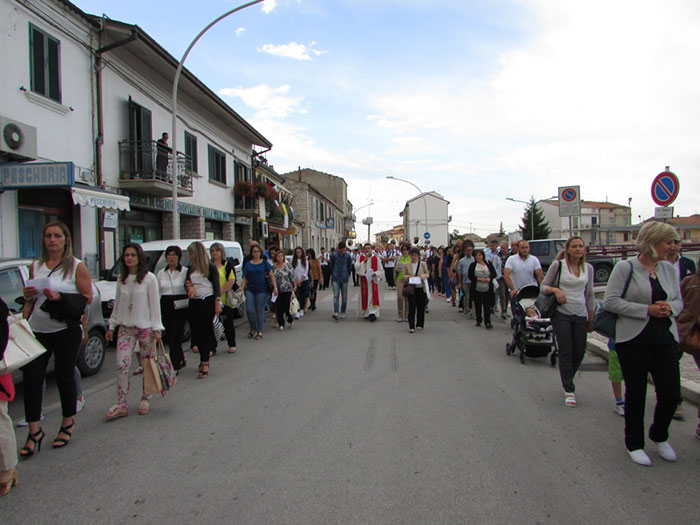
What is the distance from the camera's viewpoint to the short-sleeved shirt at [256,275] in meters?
9.53

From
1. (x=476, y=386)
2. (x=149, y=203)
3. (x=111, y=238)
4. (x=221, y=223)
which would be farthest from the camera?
(x=221, y=223)

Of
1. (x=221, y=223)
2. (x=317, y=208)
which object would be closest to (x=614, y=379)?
(x=221, y=223)

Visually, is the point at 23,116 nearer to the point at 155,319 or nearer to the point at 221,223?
the point at 155,319

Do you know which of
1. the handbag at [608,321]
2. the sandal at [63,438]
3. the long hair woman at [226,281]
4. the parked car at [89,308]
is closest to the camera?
the handbag at [608,321]

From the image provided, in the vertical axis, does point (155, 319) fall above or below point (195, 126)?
below

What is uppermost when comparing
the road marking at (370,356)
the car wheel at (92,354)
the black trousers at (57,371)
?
the black trousers at (57,371)

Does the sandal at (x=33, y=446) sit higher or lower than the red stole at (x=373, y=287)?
lower

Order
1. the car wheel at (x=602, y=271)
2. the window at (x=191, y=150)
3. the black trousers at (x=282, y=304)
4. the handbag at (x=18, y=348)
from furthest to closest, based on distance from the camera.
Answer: the window at (x=191, y=150), the car wheel at (x=602, y=271), the black trousers at (x=282, y=304), the handbag at (x=18, y=348)

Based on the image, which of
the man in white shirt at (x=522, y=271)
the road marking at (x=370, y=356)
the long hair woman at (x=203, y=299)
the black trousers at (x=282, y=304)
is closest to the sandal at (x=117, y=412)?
the long hair woman at (x=203, y=299)

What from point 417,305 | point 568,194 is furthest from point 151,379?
point 568,194

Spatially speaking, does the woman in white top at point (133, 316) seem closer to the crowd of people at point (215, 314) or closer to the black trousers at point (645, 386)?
the crowd of people at point (215, 314)

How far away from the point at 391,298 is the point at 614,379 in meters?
12.3

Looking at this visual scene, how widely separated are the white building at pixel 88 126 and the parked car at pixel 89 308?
4553mm

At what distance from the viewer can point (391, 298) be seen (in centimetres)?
1717
